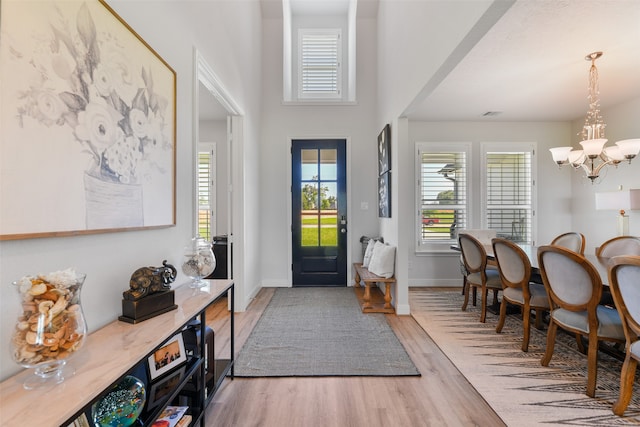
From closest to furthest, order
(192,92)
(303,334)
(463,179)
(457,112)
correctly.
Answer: (192,92) → (303,334) → (457,112) → (463,179)

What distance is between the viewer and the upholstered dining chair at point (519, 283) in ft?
8.06

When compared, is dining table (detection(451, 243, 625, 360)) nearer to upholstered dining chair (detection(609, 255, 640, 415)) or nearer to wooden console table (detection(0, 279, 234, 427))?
upholstered dining chair (detection(609, 255, 640, 415))

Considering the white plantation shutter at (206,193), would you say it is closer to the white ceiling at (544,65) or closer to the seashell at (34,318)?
the white ceiling at (544,65)

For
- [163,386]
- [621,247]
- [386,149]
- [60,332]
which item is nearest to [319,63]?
[386,149]

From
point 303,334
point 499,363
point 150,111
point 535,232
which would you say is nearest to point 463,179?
point 535,232

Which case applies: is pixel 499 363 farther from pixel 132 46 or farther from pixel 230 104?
pixel 230 104

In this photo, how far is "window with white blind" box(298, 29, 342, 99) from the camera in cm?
483

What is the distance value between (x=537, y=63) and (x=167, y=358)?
385cm

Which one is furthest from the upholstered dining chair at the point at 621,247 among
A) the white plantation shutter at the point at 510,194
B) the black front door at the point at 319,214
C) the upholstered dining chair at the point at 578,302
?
the black front door at the point at 319,214

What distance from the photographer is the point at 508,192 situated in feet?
15.4

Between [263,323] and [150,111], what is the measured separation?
7.52 feet

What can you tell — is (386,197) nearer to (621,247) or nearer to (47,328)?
(621,247)

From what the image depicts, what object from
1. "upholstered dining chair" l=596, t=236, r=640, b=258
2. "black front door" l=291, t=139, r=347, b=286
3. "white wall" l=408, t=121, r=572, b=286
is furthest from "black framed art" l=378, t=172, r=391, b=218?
"upholstered dining chair" l=596, t=236, r=640, b=258

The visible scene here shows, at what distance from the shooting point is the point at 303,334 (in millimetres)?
2775
